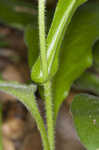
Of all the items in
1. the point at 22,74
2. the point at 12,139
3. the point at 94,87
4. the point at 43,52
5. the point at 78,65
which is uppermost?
the point at 43,52

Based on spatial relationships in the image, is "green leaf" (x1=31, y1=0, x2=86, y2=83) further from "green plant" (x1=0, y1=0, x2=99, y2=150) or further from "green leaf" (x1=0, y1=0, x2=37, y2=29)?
"green leaf" (x1=0, y1=0, x2=37, y2=29)

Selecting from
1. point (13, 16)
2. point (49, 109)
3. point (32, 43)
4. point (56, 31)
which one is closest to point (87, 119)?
point (49, 109)

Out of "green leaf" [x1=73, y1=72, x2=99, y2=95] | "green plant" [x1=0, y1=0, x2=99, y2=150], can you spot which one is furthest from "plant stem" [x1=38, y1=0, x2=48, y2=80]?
"green leaf" [x1=73, y1=72, x2=99, y2=95]

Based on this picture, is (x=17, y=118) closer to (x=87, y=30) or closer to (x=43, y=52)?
(x=87, y=30)

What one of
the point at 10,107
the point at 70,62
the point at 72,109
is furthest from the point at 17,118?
the point at 72,109

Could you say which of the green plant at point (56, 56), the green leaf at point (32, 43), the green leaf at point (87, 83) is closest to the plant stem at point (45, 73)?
the green plant at point (56, 56)

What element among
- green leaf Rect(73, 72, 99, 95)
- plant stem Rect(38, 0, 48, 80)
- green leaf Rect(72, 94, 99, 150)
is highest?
plant stem Rect(38, 0, 48, 80)
